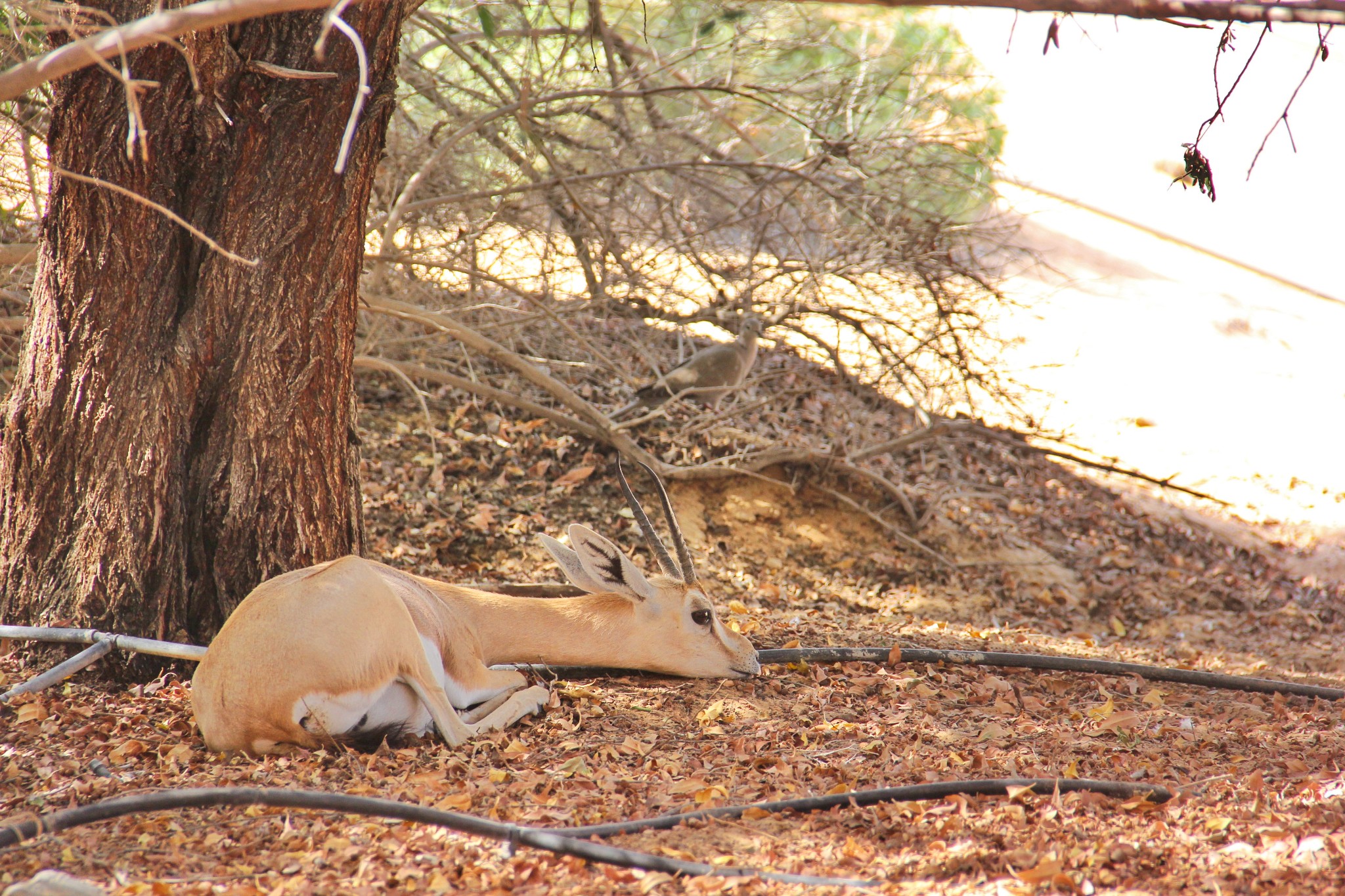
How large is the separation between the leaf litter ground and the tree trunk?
0.47 meters

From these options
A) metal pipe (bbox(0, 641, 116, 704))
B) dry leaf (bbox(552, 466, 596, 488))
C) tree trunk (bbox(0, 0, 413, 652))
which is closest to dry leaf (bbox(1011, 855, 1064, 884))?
tree trunk (bbox(0, 0, 413, 652))

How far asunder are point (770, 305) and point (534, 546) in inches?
99.3

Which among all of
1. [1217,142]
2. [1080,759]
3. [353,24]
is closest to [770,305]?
[353,24]

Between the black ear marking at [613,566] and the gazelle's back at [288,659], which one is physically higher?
the black ear marking at [613,566]

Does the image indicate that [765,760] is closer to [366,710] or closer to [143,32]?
[366,710]

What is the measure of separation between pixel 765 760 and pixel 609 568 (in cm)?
137

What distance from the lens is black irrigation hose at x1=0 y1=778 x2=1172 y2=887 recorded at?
279cm

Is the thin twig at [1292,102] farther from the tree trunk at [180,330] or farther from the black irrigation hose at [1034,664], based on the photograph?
the tree trunk at [180,330]

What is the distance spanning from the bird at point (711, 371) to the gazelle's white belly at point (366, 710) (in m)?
4.06

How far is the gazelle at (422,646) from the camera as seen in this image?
12.1 ft

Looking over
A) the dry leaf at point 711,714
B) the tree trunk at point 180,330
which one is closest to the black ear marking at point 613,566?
the dry leaf at point 711,714

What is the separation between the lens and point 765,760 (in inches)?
146

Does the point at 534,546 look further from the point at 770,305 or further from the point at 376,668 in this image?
the point at 376,668

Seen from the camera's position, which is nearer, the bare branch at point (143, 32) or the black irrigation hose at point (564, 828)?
the bare branch at point (143, 32)
